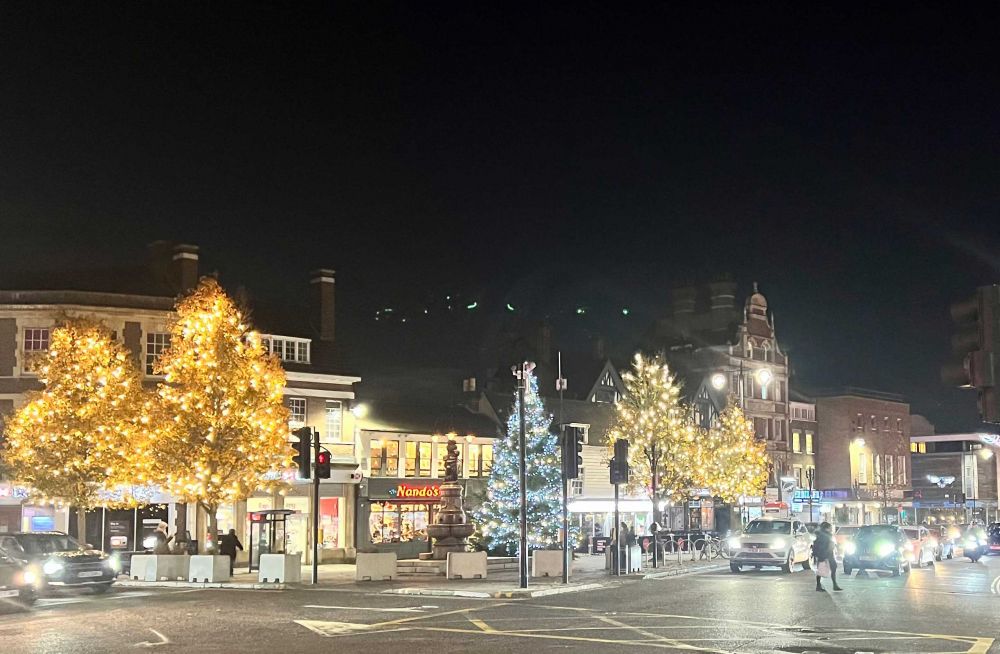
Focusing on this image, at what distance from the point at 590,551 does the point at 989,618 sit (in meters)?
29.8

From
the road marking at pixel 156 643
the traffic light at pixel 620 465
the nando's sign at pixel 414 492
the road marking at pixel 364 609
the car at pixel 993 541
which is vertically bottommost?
the car at pixel 993 541

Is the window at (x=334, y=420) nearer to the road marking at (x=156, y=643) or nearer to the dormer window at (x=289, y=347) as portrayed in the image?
the dormer window at (x=289, y=347)

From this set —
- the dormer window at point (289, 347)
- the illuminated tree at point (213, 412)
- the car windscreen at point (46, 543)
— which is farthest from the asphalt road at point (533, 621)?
the dormer window at point (289, 347)

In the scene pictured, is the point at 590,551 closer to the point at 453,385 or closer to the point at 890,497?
the point at 453,385

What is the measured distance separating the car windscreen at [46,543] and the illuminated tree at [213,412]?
5.15 metres

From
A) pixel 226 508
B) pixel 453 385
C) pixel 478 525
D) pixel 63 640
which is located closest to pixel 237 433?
pixel 226 508

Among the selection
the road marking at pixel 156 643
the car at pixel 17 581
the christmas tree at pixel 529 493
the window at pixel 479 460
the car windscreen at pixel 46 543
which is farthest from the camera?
the window at pixel 479 460

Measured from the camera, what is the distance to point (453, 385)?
213ft

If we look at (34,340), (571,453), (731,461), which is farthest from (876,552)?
(34,340)

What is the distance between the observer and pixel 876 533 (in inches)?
1404

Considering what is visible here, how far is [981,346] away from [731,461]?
5467 centimetres

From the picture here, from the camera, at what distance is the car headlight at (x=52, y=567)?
97.3 ft

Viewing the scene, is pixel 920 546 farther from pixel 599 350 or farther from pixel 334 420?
pixel 599 350

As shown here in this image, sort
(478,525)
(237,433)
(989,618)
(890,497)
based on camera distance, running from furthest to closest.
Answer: (890,497), (478,525), (237,433), (989,618)
